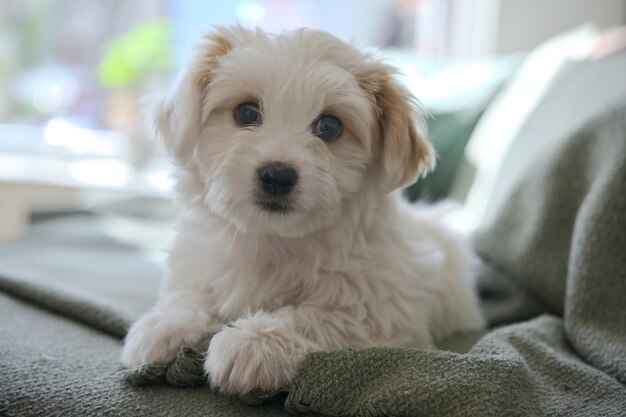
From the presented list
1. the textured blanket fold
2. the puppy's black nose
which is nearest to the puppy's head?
the puppy's black nose

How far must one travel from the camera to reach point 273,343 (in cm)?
115

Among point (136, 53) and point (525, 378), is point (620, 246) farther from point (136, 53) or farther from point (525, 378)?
point (136, 53)

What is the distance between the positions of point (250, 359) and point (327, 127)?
51 cm

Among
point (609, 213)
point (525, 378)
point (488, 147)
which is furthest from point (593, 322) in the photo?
point (488, 147)

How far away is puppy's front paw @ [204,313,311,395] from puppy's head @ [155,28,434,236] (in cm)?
23

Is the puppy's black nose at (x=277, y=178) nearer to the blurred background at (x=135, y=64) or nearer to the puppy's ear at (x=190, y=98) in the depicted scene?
the puppy's ear at (x=190, y=98)

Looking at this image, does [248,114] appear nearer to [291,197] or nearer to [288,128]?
[288,128]

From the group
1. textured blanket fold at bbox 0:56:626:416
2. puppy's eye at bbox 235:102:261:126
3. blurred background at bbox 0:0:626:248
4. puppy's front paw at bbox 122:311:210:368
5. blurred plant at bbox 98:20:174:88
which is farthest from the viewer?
blurred plant at bbox 98:20:174:88

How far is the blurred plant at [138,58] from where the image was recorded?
344 centimetres

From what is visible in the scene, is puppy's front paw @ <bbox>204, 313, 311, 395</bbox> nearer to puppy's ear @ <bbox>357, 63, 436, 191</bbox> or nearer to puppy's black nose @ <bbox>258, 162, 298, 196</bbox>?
puppy's black nose @ <bbox>258, 162, 298, 196</bbox>

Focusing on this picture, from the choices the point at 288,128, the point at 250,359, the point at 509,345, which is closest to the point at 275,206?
the point at 288,128

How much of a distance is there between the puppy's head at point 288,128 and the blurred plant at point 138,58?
2.13 meters

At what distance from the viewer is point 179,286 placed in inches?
57.6

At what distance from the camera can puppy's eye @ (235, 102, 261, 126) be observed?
1353 mm
